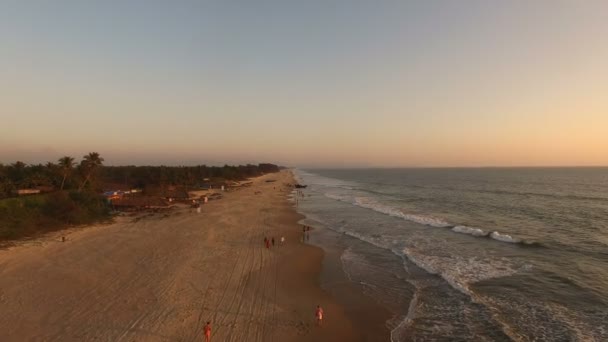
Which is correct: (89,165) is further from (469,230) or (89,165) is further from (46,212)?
(469,230)

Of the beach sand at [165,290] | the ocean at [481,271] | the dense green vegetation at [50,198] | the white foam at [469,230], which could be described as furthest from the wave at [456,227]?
the dense green vegetation at [50,198]

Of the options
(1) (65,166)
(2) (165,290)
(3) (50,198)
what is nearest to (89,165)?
(1) (65,166)

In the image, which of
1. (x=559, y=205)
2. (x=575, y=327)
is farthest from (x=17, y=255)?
(x=559, y=205)

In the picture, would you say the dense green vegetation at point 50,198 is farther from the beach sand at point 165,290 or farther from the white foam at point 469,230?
the white foam at point 469,230

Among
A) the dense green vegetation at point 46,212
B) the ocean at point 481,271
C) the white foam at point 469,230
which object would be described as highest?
the dense green vegetation at point 46,212

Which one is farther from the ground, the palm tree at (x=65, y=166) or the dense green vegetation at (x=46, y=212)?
the palm tree at (x=65, y=166)

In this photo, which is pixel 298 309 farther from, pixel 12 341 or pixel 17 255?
pixel 17 255

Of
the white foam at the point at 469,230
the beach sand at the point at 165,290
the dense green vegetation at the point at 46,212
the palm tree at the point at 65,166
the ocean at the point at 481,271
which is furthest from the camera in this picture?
the palm tree at the point at 65,166
